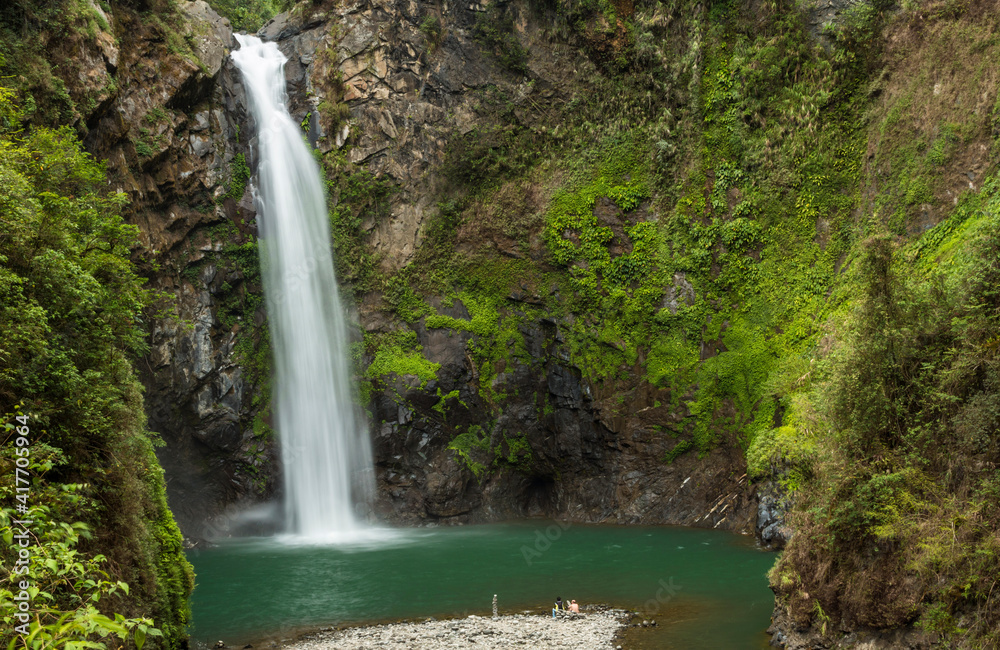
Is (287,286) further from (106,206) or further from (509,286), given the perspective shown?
(106,206)

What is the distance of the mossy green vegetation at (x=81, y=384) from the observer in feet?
28.5

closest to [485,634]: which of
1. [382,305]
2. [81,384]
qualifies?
[81,384]

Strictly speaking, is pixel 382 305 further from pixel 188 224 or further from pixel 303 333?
pixel 188 224

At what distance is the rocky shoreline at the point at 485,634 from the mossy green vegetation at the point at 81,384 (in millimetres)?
2901

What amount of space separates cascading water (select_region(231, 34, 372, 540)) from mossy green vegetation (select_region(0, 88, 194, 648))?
13595mm

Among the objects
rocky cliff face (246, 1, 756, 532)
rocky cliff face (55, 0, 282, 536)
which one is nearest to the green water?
rocky cliff face (246, 1, 756, 532)

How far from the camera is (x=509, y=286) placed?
28.4 m

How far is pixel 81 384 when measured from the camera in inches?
388

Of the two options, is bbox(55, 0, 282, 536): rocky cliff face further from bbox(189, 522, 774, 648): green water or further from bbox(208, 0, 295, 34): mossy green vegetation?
bbox(208, 0, 295, 34): mossy green vegetation

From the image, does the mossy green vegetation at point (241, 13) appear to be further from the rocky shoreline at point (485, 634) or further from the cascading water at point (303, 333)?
the rocky shoreline at point (485, 634)

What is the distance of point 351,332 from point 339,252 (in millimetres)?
3587

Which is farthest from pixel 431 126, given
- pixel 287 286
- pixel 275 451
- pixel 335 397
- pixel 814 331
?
pixel 814 331

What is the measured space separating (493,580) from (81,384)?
1157 cm

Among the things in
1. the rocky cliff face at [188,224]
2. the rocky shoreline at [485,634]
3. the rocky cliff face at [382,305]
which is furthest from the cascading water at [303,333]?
the rocky shoreline at [485,634]
